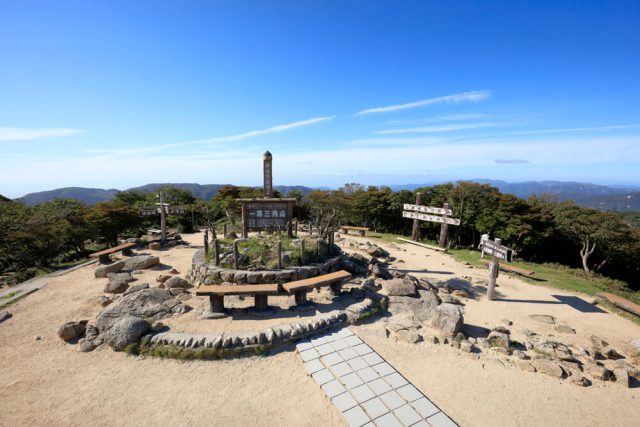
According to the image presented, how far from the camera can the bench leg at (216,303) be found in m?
7.77

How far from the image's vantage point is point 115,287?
950 centimetres

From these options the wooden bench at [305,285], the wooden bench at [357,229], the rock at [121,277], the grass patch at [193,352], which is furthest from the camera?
the wooden bench at [357,229]

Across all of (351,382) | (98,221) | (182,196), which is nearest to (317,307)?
(351,382)

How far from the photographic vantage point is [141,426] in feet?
14.6

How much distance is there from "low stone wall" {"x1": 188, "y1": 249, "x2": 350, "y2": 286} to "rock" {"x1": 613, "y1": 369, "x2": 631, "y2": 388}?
792 cm

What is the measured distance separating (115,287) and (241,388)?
23.7 feet

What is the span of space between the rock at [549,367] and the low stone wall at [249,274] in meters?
6.58

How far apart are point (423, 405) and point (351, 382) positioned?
1367 millimetres

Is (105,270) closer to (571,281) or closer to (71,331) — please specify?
(71,331)

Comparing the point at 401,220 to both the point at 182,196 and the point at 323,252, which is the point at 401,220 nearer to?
the point at 323,252

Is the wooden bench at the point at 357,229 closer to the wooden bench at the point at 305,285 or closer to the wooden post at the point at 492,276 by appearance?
the wooden post at the point at 492,276

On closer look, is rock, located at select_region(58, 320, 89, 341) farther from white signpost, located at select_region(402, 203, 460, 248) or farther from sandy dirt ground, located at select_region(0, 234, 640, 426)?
white signpost, located at select_region(402, 203, 460, 248)

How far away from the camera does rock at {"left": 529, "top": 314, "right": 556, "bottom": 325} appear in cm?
823

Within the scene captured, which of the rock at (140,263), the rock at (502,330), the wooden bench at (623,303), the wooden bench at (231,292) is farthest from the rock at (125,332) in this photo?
the wooden bench at (623,303)
